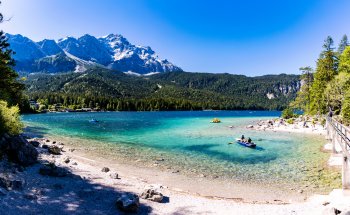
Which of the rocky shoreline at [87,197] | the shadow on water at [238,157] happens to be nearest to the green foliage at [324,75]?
the shadow on water at [238,157]

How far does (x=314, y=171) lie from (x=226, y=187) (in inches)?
426

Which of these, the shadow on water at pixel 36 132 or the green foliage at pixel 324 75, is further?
the green foliage at pixel 324 75

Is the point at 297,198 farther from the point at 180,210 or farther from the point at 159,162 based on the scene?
the point at 159,162

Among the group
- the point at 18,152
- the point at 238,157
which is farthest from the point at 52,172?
the point at 238,157

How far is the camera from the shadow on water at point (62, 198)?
12719mm

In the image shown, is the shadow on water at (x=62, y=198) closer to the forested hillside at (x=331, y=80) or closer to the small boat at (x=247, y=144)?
the small boat at (x=247, y=144)

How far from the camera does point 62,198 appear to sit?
14.6 meters

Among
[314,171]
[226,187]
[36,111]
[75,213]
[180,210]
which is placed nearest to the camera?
[75,213]

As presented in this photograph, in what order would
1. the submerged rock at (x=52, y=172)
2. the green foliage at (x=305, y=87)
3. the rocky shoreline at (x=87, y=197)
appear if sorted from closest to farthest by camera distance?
the rocky shoreline at (x=87, y=197) → the submerged rock at (x=52, y=172) → the green foliage at (x=305, y=87)

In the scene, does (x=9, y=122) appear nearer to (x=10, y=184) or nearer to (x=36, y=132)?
(x=10, y=184)

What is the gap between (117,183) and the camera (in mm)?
19062

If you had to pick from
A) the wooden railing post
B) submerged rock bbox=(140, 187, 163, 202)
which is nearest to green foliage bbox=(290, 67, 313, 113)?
the wooden railing post

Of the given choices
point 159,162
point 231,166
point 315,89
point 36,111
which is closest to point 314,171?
point 231,166

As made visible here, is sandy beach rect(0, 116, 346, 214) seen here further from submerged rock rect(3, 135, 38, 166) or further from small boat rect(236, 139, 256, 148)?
small boat rect(236, 139, 256, 148)
